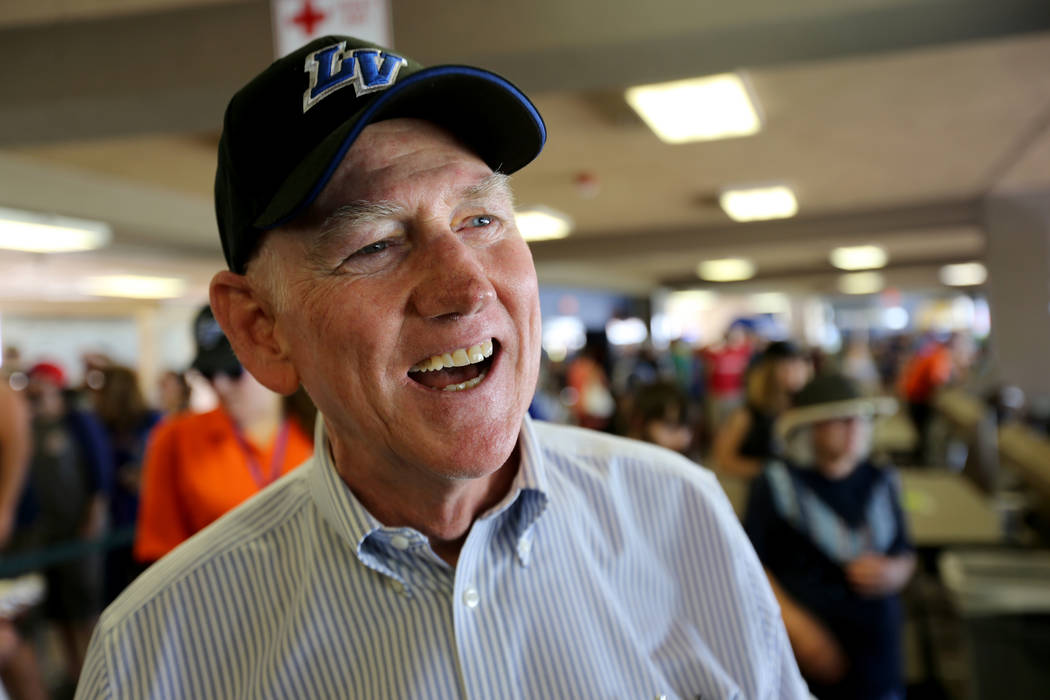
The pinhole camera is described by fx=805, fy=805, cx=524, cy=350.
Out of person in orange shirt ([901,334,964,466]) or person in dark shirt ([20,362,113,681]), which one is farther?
person in orange shirt ([901,334,964,466])

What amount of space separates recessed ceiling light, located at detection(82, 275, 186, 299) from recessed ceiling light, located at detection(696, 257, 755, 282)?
30.1ft

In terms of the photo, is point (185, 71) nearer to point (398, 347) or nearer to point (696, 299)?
point (398, 347)

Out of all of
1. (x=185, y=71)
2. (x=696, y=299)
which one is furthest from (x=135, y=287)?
(x=696, y=299)

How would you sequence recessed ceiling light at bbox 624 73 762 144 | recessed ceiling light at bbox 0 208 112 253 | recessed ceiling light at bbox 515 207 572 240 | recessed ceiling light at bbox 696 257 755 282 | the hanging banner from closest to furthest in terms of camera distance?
the hanging banner → recessed ceiling light at bbox 624 73 762 144 → recessed ceiling light at bbox 0 208 112 253 → recessed ceiling light at bbox 515 207 572 240 → recessed ceiling light at bbox 696 257 755 282

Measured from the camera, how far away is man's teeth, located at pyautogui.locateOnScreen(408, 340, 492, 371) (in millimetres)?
879

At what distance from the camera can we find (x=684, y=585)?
106cm

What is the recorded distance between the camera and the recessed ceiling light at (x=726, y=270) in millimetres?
15414

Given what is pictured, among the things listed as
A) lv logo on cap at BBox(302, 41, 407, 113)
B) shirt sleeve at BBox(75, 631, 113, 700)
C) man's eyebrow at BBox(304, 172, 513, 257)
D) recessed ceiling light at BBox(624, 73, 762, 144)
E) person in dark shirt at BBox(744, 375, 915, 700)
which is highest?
recessed ceiling light at BBox(624, 73, 762, 144)

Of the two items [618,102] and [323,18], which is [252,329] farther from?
[618,102]

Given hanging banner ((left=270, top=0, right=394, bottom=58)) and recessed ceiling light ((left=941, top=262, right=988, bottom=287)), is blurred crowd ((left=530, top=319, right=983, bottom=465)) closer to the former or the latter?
hanging banner ((left=270, top=0, right=394, bottom=58))

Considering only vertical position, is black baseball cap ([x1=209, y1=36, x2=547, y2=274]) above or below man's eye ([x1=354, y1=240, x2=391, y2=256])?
above

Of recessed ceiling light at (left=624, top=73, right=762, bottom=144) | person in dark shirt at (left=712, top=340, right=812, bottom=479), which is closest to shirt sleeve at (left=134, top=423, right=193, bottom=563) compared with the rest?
recessed ceiling light at (left=624, top=73, right=762, bottom=144)

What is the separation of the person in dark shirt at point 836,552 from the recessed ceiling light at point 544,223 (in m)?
5.40

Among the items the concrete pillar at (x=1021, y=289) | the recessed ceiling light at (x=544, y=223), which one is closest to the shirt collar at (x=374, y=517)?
the recessed ceiling light at (x=544, y=223)
